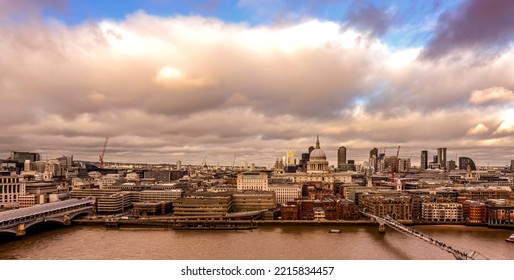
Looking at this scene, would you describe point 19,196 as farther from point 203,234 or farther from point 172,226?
point 203,234

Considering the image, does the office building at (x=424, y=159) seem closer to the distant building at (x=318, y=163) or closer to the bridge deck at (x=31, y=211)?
the distant building at (x=318, y=163)

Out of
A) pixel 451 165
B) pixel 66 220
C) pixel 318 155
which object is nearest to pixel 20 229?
pixel 66 220

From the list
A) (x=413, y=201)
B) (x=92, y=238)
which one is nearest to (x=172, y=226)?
(x=92, y=238)

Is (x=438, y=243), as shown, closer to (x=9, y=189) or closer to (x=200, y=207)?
(x=200, y=207)

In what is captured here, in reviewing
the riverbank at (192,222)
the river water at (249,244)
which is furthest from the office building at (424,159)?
the river water at (249,244)

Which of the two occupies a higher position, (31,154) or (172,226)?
(31,154)

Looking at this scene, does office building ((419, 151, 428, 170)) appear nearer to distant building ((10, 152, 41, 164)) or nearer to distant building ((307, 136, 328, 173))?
distant building ((307, 136, 328, 173))

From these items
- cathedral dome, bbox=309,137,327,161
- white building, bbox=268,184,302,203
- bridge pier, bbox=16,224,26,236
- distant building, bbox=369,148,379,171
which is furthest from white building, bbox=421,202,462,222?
distant building, bbox=369,148,379,171
